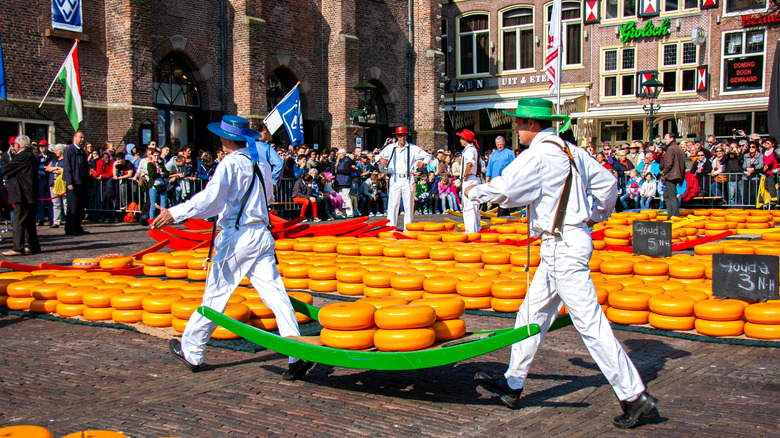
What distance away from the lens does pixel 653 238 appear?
941 cm

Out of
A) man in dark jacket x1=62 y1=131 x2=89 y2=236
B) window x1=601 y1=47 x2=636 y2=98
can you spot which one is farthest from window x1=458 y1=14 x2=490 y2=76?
man in dark jacket x1=62 y1=131 x2=89 y2=236

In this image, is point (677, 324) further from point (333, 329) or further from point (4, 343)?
point (4, 343)

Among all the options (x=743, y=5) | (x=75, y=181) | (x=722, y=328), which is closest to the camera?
(x=722, y=328)

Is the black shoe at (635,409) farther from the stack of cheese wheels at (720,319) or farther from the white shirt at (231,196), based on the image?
the white shirt at (231,196)

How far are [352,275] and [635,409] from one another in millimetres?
4529

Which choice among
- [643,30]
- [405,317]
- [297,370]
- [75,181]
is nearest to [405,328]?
[405,317]

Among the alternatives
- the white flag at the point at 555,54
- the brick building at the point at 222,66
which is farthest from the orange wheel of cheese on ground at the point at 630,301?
the brick building at the point at 222,66

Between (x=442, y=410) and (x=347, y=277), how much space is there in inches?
154

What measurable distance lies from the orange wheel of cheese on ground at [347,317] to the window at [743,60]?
106 feet

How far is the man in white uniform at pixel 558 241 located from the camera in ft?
14.0

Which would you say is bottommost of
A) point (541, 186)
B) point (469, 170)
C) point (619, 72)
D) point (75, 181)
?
point (541, 186)

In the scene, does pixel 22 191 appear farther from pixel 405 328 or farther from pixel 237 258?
pixel 405 328

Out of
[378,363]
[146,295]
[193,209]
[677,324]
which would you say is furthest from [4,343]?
[677,324]

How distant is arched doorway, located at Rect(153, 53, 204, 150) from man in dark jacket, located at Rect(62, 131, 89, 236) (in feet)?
31.8
